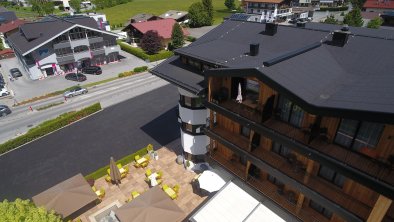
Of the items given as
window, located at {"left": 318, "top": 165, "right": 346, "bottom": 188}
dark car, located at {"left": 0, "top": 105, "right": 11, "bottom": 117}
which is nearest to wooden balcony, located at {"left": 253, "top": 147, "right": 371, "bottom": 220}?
window, located at {"left": 318, "top": 165, "right": 346, "bottom": 188}

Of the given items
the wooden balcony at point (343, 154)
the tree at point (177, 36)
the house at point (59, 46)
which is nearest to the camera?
the wooden balcony at point (343, 154)

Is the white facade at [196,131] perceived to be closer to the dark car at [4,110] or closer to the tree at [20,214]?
the tree at [20,214]

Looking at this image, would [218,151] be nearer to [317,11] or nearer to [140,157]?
[140,157]

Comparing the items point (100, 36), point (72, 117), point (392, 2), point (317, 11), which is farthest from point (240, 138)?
point (317, 11)

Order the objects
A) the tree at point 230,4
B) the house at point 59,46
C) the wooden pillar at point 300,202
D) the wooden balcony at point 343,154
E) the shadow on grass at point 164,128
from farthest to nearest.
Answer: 1. the tree at point 230,4
2. the house at point 59,46
3. the shadow on grass at point 164,128
4. the wooden pillar at point 300,202
5. the wooden balcony at point 343,154

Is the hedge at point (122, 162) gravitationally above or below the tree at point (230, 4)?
below

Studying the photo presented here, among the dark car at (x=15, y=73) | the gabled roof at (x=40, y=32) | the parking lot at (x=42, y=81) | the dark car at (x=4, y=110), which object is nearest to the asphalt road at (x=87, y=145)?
the dark car at (x=4, y=110)
